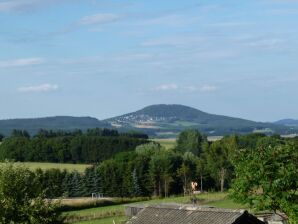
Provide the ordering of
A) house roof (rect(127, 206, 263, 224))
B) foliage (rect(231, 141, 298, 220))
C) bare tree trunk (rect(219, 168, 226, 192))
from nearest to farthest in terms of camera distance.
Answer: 1. house roof (rect(127, 206, 263, 224))
2. foliage (rect(231, 141, 298, 220))
3. bare tree trunk (rect(219, 168, 226, 192))

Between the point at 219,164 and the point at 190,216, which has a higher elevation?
the point at 190,216

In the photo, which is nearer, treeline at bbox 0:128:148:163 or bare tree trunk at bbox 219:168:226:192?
bare tree trunk at bbox 219:168:226:192

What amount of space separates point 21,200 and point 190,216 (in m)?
8.01

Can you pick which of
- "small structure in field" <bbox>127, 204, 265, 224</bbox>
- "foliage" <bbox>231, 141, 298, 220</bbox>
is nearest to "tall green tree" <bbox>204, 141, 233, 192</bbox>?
"foliage" <bbox>231, 141, 298, 220</bbox>

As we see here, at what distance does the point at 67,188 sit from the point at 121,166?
34.0 feet

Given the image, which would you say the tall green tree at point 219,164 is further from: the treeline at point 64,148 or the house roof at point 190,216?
the house roof at point 190,216

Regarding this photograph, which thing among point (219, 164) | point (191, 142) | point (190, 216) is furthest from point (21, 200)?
point (191, 142)

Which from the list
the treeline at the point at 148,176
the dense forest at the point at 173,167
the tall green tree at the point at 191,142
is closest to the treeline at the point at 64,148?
the dense forest at the point at 173,167

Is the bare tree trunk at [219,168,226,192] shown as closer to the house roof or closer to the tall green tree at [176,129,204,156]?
the tall green tree at [176,129,204,156]

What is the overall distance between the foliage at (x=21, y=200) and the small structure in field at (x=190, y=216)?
4.91m

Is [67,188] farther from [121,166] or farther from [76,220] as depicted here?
[76,220]

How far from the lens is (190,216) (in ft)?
111

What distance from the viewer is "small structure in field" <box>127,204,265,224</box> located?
3247 centimetres

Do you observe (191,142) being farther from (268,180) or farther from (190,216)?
(190,216)
